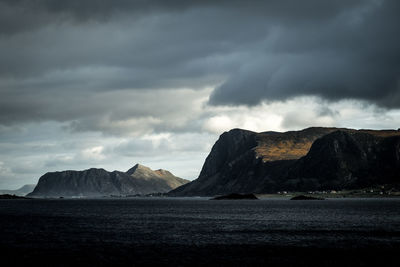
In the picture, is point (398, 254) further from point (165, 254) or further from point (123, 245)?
point (123, 245)

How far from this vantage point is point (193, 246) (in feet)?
293

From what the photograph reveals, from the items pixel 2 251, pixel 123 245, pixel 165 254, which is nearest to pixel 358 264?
pixel 165 254

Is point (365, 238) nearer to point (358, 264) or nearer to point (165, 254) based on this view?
point (358, 264)

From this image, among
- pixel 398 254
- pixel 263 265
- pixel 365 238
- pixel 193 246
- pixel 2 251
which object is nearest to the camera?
pixel 263 265

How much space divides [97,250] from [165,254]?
14.5m

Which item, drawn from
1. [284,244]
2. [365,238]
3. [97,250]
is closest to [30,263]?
[97,250]

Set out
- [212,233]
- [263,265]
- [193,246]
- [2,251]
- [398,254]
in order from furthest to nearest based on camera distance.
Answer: [212,233], [193,246], [2,251], [398,254], [263,265]

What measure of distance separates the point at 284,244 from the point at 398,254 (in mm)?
22859

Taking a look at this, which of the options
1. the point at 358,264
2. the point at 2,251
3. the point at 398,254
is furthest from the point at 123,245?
the point at 398,254

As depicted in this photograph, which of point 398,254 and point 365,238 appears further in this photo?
point 365,238

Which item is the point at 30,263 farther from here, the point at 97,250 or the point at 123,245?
the point at 123,245

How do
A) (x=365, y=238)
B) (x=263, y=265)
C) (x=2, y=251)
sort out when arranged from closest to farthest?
(x=263, y=265) < (x=2, y=251) < (x=365, y=238)

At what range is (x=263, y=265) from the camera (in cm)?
6856

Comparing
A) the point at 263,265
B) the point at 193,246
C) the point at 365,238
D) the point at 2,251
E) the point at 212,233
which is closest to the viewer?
the point at 263,265
